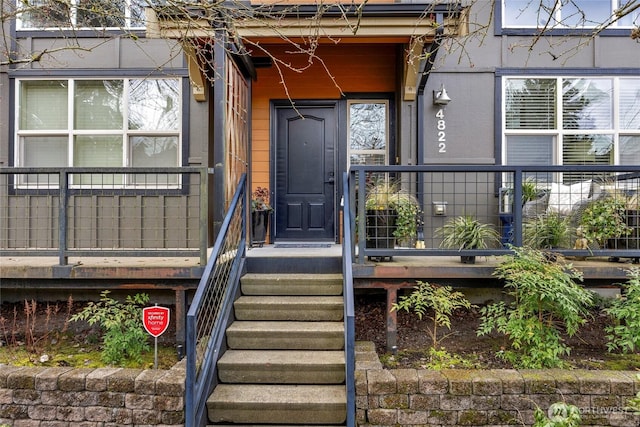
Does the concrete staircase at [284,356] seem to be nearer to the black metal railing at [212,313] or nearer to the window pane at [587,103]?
the black metal railing at [212,313]

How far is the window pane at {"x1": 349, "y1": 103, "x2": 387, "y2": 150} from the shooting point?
5.89 m

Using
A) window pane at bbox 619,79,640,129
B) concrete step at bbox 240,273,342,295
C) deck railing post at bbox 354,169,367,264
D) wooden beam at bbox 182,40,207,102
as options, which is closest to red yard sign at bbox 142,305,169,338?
concrete step at bbox 240,273,342,295

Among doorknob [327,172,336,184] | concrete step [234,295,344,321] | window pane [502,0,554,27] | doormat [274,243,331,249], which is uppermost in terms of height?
window pane [502,0,554,27]

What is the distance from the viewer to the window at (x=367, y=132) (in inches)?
231

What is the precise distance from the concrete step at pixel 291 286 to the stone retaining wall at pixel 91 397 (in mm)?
995

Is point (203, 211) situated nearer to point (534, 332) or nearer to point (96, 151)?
point (96, 151)

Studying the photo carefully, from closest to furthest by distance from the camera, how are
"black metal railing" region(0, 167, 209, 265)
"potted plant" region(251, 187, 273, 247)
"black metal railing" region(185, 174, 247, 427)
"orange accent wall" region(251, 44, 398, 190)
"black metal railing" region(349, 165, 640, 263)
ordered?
"black metal railing" region(185, 174, 247, 427), "black metal railing" region(349, 165, 640, 263), "black metal railing" region(0, 167, 209, 265), "potted plant" region(251, 187, 273, 247), "orange accent wall" region(251, 44, 398, 190)

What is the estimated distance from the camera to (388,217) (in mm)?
3910

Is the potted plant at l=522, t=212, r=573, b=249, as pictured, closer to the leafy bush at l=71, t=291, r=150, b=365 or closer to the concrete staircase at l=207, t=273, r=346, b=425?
the concrete staircase at l=207, t=273, r=346, b=425

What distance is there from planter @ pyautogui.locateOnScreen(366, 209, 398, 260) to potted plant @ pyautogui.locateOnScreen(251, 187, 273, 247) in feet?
5.96

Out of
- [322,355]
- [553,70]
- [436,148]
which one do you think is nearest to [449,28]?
[436,148]

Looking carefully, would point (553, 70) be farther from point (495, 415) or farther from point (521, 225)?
point (495, 415)

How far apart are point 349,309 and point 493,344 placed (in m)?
1.78

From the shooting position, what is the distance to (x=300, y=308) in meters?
3.59
